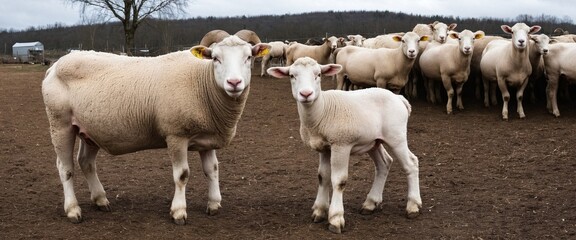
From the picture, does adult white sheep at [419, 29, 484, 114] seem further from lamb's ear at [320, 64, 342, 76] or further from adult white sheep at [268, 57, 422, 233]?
lamb's ear at [320, 64, 342, 76]

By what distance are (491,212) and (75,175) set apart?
5927mm

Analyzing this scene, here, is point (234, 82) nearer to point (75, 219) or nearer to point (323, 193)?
point (323, 193)

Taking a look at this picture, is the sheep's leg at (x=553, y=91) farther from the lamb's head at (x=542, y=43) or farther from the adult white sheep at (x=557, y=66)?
the lamb's head at (x=542, y=43)

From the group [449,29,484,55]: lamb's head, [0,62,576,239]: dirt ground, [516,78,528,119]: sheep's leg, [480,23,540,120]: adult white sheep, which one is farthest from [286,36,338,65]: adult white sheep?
[516,78,528,119]: sheep's leg

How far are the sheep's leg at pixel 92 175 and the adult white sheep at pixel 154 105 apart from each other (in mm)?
264

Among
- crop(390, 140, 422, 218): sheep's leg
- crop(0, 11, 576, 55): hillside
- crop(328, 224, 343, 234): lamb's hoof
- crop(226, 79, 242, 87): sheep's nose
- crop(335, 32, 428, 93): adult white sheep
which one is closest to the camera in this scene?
crop(226, 79, 242, 87): sheep's nose

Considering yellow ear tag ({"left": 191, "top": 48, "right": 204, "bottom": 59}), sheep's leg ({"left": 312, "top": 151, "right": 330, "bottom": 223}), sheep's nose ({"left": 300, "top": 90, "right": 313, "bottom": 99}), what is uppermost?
yellow ear tag ({"left": 191, "top": 48, "right": 204, "bottom": 59})

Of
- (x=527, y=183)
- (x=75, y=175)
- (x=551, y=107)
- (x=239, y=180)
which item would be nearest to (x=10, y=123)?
(x=75, y=175)

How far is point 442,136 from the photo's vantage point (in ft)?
39.9

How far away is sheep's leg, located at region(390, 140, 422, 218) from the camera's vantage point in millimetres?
6930

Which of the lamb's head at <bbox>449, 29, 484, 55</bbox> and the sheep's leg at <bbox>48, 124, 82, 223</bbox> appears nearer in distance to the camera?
the sheep's leg at <bbox>48, 124, 82, 223</bbox>

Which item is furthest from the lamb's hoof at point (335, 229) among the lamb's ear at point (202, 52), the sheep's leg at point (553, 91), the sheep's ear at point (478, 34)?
the sheep's ear at point (478, 34)

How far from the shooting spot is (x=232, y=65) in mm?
6449

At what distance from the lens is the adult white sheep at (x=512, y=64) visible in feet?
42.7
